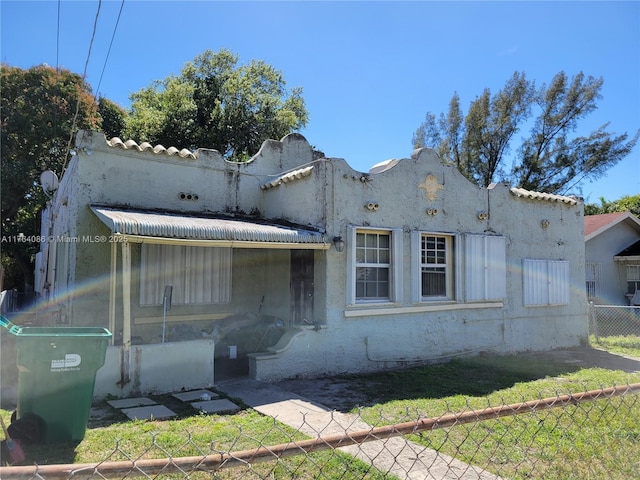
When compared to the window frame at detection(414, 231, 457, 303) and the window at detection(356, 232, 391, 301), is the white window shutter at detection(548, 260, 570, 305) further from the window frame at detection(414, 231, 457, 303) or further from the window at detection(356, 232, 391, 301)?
the window at detection(356, 232, 391, 301)

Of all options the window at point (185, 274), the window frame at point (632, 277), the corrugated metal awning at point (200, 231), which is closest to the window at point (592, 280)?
the window frame at point (632, 277)

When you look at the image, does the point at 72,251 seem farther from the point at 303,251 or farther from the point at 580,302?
the point at 580,302

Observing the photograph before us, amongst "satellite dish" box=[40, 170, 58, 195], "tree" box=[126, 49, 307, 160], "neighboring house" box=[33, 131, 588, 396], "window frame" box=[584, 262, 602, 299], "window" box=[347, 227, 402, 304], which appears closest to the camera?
"neighboring house" box=[33, 131, 588, 396]

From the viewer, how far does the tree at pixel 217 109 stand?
977 inches

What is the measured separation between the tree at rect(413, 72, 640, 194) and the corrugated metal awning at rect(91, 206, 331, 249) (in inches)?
947

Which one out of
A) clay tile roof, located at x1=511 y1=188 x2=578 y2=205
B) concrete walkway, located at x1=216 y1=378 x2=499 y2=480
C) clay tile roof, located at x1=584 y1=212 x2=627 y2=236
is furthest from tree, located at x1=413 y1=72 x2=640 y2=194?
concrete walkway, located at x1=216 y1=378 x2=499 y2=480

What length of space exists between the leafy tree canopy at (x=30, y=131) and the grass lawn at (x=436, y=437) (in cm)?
1578

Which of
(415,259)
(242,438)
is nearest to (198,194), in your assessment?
(415,259)

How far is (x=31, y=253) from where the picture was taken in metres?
20.7

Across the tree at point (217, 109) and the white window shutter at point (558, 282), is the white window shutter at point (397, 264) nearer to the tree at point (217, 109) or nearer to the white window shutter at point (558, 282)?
the white window shutter at point (558, 282)

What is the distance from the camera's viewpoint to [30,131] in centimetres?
1827

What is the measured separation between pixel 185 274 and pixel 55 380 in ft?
15.8

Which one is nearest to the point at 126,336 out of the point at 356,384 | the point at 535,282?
the point at 356,384

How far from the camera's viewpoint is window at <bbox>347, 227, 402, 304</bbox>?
9.24 meters
